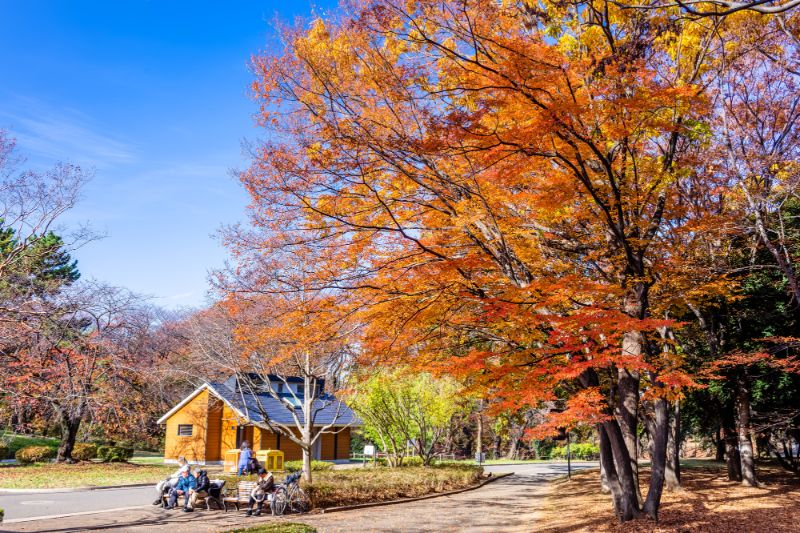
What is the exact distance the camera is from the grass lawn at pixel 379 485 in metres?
15.2

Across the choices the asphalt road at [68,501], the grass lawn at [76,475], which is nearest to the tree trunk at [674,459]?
the asphalt road at [68,501]

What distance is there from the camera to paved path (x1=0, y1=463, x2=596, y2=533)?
11430 millimetres

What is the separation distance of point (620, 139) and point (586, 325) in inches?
129

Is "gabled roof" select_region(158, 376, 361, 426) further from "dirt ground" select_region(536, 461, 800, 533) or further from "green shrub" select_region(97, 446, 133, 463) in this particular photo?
"dirt ground" select_region(536, 461, 800, 533)

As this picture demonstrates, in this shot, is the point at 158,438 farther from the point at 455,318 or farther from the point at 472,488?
the point at 455,318

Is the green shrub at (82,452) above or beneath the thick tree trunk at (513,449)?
above

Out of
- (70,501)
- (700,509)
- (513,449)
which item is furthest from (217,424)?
(700,509)

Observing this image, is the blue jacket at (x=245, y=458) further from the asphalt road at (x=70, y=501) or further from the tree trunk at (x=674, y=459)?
the tree trunk at (x=674, y=459)

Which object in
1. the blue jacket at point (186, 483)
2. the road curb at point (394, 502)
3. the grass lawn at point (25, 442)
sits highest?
the blue jacket at point (186, 483)

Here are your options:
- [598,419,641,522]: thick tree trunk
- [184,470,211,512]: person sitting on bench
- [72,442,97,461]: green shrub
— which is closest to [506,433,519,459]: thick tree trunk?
[72,442,97,461]: green shrub

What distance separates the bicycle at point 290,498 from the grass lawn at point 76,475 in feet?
32.3

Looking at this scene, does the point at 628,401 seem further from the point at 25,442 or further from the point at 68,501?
the point at 25,442

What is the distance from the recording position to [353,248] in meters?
10.6

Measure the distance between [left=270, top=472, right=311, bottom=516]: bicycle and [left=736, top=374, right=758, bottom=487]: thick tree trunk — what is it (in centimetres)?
1346
